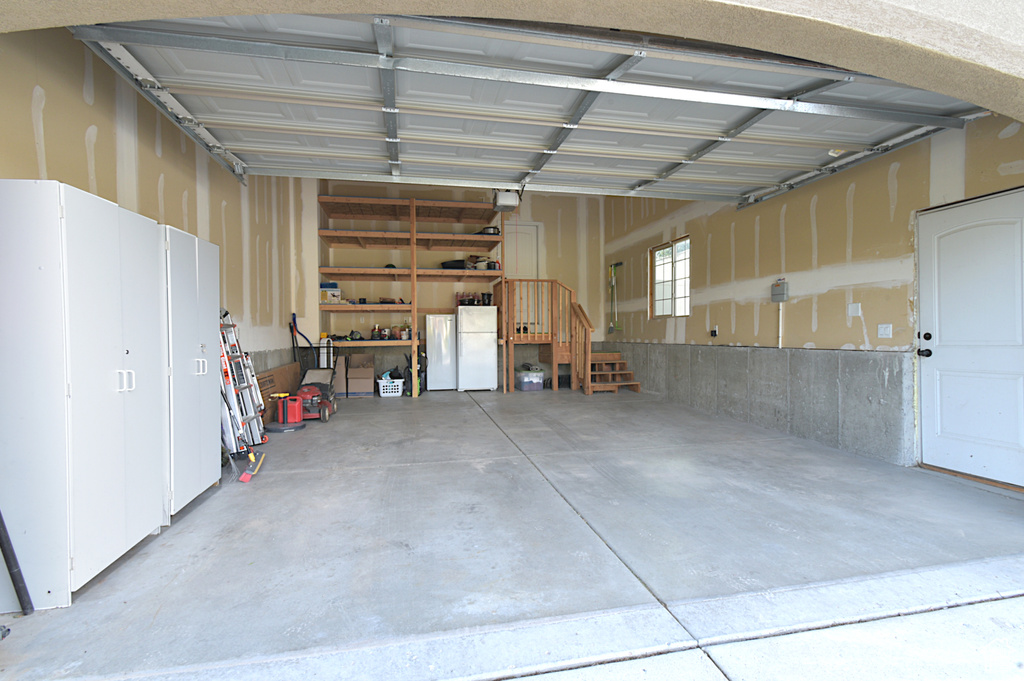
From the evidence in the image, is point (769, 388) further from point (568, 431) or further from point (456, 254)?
point (456, 254)

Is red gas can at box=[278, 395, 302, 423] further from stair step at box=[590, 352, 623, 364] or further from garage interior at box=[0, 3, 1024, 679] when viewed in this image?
stair step at box=[590, 352, 623, 364]

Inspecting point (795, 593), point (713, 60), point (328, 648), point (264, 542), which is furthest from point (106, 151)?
point (795, 593)

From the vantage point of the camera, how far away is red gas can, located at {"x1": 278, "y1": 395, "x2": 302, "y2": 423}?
204 inches

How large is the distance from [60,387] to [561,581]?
2.25 m

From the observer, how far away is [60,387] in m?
1.87

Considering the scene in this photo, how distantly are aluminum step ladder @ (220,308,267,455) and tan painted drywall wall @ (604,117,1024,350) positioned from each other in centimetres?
551

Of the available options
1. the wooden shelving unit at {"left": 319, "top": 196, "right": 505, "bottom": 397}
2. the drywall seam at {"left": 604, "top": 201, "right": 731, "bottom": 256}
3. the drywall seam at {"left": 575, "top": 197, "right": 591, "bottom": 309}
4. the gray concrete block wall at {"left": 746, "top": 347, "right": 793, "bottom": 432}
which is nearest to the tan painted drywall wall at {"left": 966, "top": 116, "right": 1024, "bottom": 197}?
the gray concrete block wall at {"left": 746, "top": 347, "right": 793, "bottom": 432}

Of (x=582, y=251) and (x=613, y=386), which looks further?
(x=582, y=251)

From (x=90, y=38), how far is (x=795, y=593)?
428cm

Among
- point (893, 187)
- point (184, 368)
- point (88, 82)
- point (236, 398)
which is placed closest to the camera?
point (88, 82)

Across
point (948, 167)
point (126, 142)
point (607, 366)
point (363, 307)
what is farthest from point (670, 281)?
point (126, 142)

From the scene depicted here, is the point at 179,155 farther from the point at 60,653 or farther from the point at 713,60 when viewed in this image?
the point at 713,60

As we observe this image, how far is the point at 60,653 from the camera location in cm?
163

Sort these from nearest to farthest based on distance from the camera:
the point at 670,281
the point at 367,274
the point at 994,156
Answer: the point at 994,156 < the point at 670,281 < the point at 367,274
